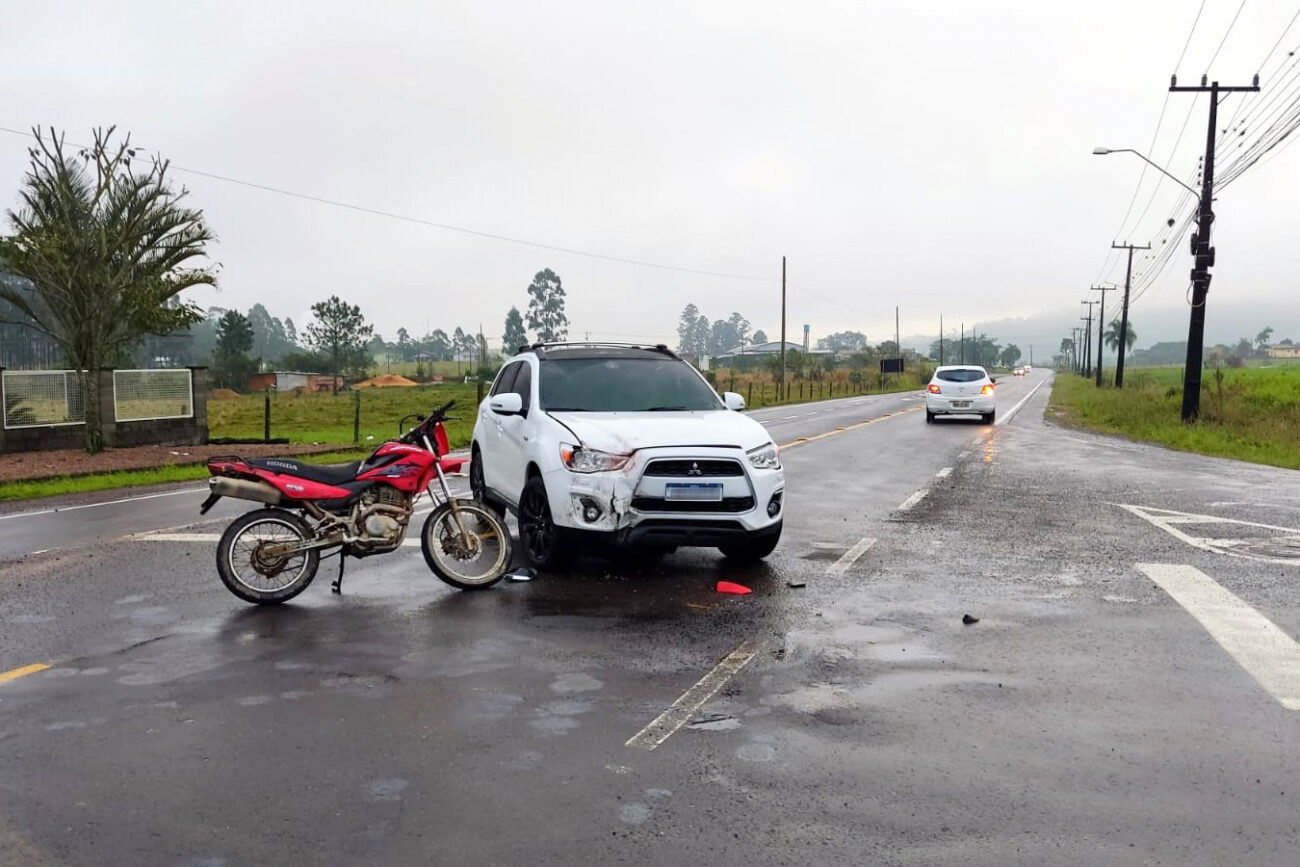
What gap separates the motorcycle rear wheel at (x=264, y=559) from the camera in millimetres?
Result: 7488

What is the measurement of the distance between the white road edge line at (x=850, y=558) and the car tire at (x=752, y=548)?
527mm

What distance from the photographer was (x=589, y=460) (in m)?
8.04

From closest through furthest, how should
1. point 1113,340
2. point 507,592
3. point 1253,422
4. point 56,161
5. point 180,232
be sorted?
point 507,592 → point 56,161 → point 180,232 → point 1253,422 → point 1113,340

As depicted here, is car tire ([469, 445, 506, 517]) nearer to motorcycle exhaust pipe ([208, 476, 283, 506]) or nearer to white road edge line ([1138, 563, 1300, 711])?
motorcycle exhaust pipe ([208, 476, 283, 506])

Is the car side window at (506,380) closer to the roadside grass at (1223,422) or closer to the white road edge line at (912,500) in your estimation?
the white road edge line at (912,500)

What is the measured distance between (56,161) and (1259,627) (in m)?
21.8

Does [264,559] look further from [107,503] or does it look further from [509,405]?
[107,503]

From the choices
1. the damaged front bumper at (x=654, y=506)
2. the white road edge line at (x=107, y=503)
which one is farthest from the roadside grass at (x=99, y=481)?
the damaged front bumper at (x=654, y=506)

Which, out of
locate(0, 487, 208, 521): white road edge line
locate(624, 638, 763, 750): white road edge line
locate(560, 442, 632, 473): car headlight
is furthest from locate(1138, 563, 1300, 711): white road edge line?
locate(0, 487, 208, 521): white road edge line

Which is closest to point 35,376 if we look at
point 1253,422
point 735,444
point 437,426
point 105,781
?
point 437,426

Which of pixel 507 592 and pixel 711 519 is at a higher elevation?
pixel 711 519

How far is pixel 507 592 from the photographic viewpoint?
25.7 feet

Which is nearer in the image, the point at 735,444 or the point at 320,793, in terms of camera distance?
the point at 320,793

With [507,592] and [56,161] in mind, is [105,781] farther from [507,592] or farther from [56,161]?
[56,161]
